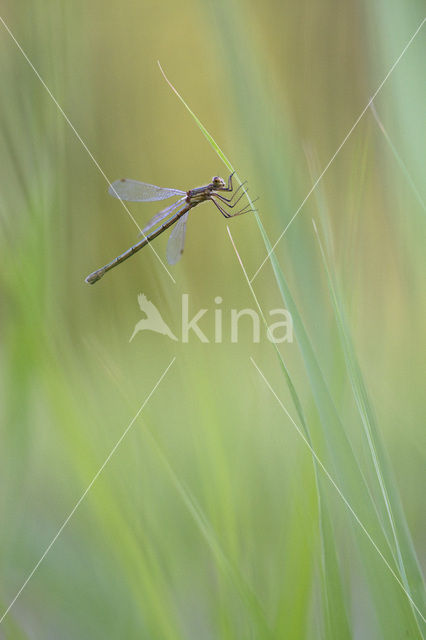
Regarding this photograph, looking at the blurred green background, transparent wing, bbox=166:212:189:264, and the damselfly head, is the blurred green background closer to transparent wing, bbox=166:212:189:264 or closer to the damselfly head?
transparent wing, bbox=166:212:189:264

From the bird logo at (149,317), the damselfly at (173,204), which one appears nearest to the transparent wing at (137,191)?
the damselfly at (173,204)

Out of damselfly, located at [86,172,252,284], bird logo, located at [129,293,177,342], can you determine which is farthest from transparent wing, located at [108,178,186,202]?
bird logo, located at [129,293,177,342]

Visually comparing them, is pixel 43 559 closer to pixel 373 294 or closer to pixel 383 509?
pixel 383 509

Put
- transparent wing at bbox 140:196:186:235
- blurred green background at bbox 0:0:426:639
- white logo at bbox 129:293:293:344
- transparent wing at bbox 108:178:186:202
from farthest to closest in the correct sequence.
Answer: transparent wing at bbox 140:196:186:235 < transparent wing at bbox 108:178:186:202 < white logo at bbox 129:293:293:344 < blurred green background at bbox 0:0:426:639

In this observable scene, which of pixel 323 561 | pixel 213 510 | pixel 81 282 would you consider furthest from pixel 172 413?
pixel 323 561

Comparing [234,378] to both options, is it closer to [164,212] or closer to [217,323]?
[217,323]
